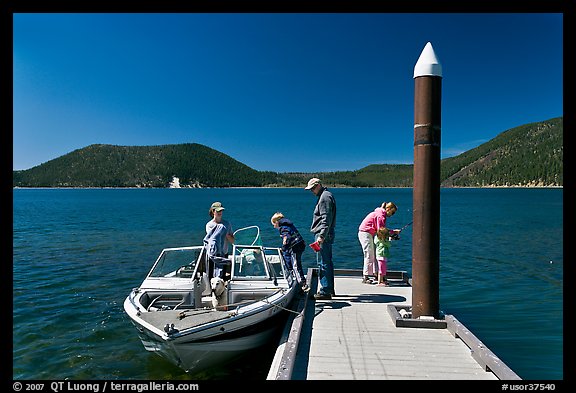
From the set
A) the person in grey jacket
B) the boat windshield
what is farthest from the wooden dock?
the boat windshield

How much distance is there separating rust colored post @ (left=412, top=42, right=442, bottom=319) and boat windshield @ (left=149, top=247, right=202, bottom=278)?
194 inches

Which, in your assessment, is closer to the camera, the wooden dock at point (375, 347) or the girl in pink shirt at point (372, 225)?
the wooden dock at point (375, 347)

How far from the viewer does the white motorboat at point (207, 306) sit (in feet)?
23.0

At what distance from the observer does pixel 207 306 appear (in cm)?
853

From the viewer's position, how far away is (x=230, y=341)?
7.42 m

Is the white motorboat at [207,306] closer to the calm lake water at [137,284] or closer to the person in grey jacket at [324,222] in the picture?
the person in grey jacket at [324,222]

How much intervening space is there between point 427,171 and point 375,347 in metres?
3.03

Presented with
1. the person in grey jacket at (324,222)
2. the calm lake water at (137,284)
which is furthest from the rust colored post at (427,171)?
the calm lake water at (137,284)

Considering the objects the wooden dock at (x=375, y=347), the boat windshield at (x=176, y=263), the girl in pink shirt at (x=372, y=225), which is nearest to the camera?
the wooden dock at (x=375, y=347)

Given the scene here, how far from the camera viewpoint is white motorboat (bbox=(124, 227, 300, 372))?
7016 millimetres

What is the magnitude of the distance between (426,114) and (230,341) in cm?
514

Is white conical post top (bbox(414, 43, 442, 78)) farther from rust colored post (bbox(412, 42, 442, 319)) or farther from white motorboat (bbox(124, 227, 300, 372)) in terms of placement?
white motorboat (bbox(124, 227, 300, 372))

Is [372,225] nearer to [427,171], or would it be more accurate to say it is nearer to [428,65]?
[427,171]
